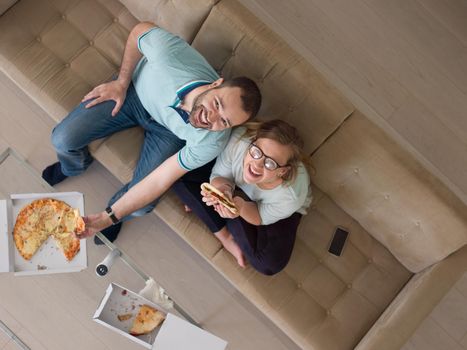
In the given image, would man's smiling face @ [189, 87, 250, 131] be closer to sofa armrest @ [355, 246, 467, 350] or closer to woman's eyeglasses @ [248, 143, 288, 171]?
woman's eyeglasses @ [248, 143, 288, 171]

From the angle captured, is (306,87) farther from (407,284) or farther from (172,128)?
(407,284)

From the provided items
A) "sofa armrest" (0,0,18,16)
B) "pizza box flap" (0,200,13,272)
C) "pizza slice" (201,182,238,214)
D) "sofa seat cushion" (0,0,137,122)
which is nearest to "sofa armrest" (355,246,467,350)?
"pizza slice" (201,182,238,214)

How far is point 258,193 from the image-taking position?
80.1 inches

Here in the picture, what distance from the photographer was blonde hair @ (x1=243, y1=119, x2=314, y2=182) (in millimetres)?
1783

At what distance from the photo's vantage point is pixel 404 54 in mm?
2971

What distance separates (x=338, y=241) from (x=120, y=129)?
1336 mm

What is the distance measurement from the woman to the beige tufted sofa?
4.8 inches

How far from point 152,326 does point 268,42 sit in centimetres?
146

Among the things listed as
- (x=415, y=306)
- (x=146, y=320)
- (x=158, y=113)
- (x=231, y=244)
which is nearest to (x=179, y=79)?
(x=158, y=113)

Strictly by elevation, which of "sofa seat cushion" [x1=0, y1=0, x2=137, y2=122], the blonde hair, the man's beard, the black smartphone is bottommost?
"sofa seat cushion" [x1=0, y1=0, x2=137, y2=122]

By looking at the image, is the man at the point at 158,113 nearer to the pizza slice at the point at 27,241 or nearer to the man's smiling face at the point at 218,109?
the man's smiling face at the point at 218,109

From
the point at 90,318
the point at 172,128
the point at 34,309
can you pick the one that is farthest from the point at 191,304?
the point at 172,128

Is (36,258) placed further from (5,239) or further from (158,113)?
(158,113)

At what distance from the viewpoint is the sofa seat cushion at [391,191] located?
6.59ft
